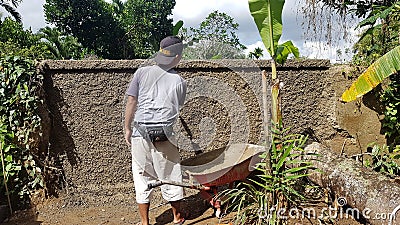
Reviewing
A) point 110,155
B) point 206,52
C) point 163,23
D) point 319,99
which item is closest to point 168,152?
point 110,155

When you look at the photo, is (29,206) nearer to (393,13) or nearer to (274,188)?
(274,188)

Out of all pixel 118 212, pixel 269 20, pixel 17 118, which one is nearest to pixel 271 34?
pixel 269 20

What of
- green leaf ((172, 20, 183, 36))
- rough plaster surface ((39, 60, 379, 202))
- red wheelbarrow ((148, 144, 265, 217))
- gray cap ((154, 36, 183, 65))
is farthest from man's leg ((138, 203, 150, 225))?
green leaf ((172, 20, 183, 36))

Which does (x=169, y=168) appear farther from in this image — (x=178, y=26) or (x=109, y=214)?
(x=178, y=26)

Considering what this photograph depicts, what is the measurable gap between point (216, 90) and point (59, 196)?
2.06m

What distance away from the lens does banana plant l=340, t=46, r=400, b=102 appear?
3.44 meters

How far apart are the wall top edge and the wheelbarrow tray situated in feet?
3.04

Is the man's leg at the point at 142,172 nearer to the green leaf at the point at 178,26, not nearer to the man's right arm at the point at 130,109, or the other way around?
the man's right arm at the point at 130,109

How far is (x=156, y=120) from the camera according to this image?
3.20m

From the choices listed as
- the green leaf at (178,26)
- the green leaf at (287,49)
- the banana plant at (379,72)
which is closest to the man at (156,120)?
the green leaf at (287,49)

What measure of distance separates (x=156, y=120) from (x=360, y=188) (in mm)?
1661

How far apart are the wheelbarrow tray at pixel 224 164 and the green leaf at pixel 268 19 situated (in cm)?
101

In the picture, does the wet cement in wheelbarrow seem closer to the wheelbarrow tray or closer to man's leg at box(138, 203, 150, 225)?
the wheelbarrow tray

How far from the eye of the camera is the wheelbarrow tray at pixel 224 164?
3293 mm
